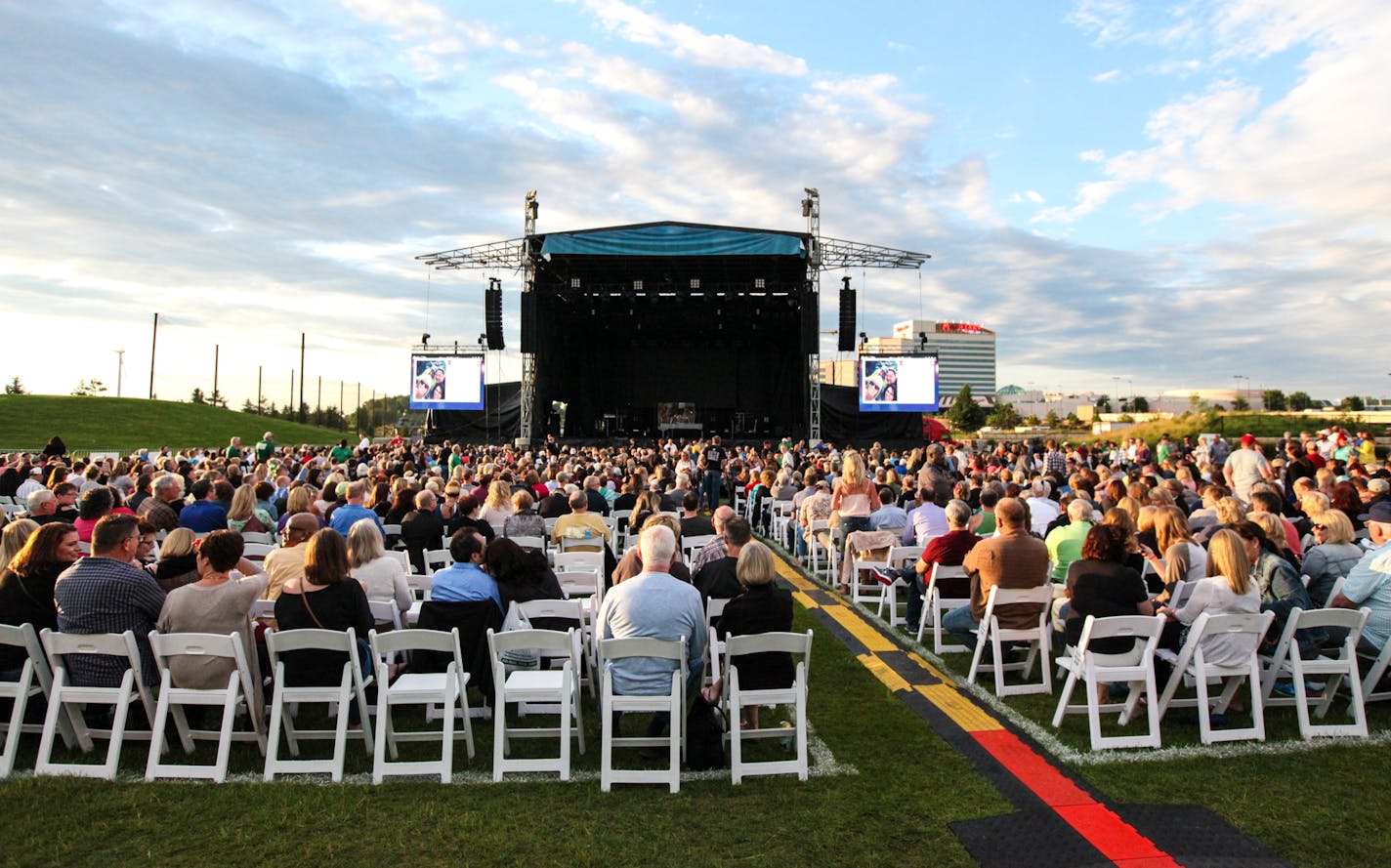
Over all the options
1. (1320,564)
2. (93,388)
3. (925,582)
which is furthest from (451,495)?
(93,388)

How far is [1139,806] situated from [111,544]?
4.99 metres

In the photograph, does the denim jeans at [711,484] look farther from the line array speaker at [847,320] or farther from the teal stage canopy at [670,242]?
the line array speaker at [847,320]

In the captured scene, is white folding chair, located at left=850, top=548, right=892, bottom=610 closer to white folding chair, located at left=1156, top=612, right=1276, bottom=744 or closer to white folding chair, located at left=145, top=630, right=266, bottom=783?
white folding chair, located at left=1156, top=612, right=1276, bottom=744

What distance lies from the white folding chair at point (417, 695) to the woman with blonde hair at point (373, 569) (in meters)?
0.84

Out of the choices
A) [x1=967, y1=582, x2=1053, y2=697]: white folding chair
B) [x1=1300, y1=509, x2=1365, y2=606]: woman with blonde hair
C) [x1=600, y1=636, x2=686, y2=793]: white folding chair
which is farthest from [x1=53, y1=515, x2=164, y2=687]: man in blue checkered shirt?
[x1=1300, y1=509, x2=1365, y2=606]: woman with blonde hair

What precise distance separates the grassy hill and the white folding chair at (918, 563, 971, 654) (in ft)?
116

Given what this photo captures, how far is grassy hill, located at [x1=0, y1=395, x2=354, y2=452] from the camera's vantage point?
3384cm

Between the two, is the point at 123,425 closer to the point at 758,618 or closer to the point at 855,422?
the point at 855,422

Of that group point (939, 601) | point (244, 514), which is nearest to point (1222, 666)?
point (939, 601)

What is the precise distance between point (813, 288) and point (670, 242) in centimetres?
441

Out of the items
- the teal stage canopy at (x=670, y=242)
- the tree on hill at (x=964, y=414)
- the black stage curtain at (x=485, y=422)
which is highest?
the teal stage canopy at (x=670, y=242)

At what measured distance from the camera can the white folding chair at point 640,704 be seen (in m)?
3.78

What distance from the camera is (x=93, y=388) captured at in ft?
155

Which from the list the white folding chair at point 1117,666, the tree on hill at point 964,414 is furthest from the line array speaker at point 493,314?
the tree on hill at point 964,414
